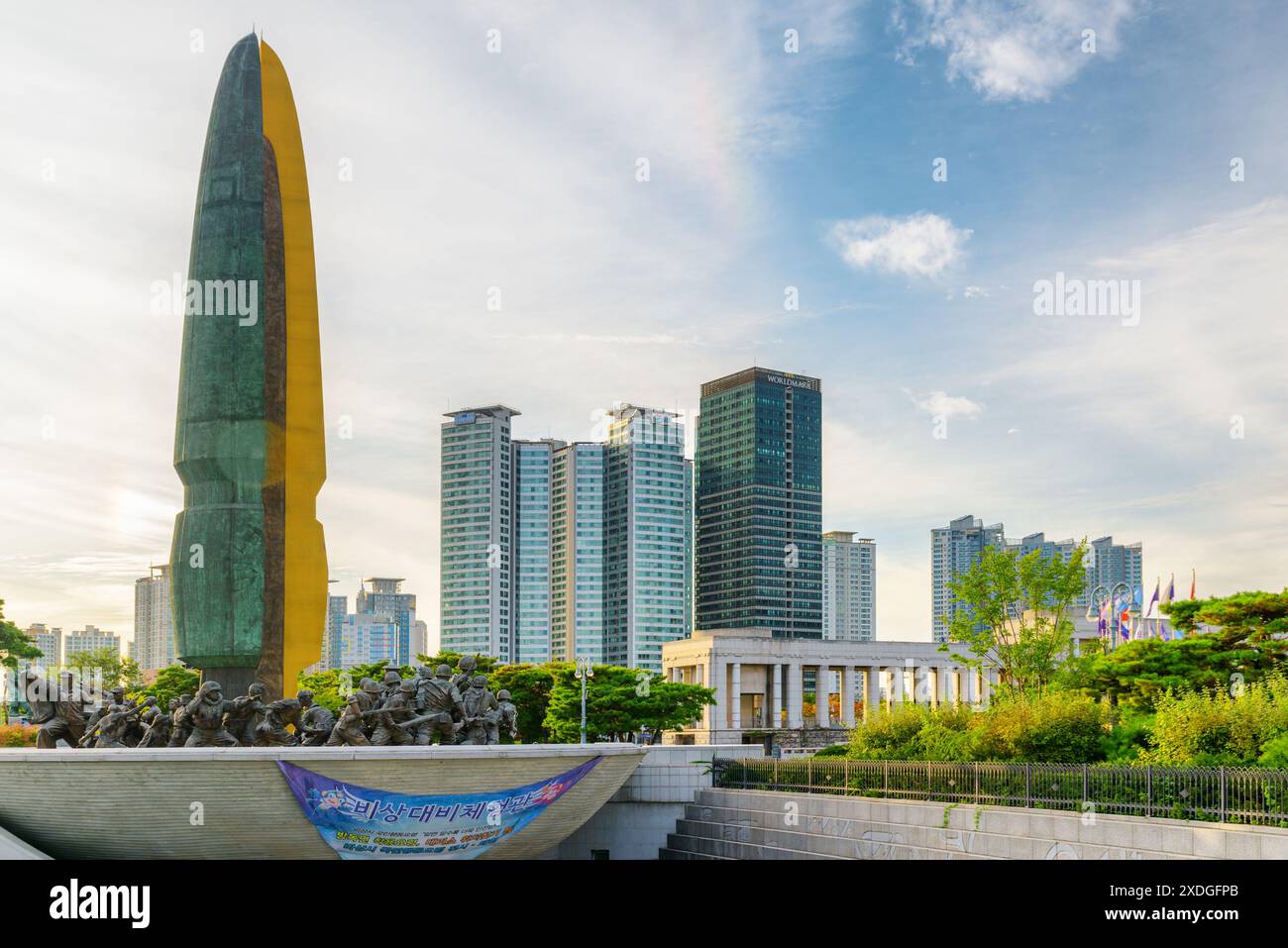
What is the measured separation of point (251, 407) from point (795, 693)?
6146 cm

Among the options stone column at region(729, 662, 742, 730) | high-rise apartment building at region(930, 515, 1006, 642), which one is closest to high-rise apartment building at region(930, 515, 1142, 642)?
high-rise apartment building at region(930, 515, 1006, 642)

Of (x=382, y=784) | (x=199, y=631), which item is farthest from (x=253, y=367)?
(x=382, y=784)

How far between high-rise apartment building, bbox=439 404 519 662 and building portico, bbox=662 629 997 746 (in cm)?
3853

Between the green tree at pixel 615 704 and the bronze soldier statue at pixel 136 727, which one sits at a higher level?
the bronze soldier statue at pixel 136 727

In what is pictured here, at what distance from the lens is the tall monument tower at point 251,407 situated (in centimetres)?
3478

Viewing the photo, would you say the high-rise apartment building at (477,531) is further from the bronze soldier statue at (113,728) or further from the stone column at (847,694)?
the bronze soldier statue at (113,728)

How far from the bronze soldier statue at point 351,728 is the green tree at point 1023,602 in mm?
19088

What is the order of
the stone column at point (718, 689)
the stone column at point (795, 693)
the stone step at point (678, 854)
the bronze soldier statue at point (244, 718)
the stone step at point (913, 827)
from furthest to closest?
the stone column at point (795, 693)
the stone column at point (718, 689)
the stone step at point (678, 854)
the bronze soldier statue at point (244, 718)
the stone step at point (913, 827)

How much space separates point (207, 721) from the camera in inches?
1092

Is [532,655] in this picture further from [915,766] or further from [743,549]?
[915,766]

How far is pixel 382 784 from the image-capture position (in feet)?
82.5

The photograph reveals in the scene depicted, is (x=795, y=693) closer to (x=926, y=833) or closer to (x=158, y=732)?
(x=926, y=833)

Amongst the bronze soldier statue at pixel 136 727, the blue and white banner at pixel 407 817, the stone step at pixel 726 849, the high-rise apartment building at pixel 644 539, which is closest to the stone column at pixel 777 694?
the high-rise apartment building at pixel 644 539
